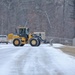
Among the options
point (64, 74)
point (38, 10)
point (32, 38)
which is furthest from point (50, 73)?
point (38, 10)

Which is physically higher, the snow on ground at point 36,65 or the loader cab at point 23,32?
the loader cab at point 23,32

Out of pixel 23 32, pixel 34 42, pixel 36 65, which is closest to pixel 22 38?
pixel 23 32

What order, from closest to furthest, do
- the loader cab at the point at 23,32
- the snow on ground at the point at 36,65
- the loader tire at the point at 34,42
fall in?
1. the snow on ground at the point at 36,65
2. the loader tire at the point at 34,42
3. the loader cab at the point at 23,32

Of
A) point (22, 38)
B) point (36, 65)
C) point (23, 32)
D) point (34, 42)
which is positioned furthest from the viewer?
point (23, 32)

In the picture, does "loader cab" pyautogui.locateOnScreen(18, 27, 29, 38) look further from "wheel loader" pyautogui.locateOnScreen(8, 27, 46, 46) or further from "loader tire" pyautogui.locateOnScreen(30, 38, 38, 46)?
"loader tire" pyautogui.locateOnScreen(30, 38, 38, 46)

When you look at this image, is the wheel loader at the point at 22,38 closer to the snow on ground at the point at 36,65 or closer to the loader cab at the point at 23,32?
the loader cab at the point at 23,32

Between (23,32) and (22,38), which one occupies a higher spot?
(23,32)

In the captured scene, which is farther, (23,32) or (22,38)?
(23,32)

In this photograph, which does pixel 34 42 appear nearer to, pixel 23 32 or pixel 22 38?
pixel 22 38

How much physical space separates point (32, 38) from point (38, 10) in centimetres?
5172

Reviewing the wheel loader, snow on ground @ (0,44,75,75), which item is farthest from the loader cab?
snow on ground @ (0,44,75,75)

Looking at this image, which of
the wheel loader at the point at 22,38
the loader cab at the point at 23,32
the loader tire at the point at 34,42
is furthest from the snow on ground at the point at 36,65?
the loader cab at the point at 23,32

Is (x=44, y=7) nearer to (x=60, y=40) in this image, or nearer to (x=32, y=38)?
(x=60, y=40)

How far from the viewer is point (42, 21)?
90.8 meters
